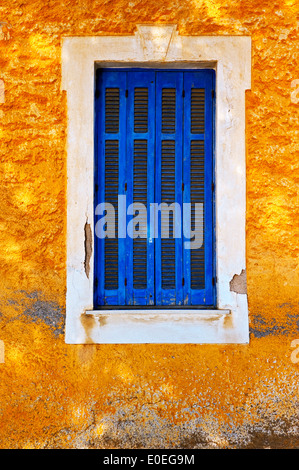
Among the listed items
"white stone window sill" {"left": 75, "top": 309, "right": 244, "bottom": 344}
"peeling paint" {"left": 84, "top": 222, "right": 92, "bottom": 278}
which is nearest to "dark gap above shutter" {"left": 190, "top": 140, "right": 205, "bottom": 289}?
"white stone window sill" {"left": 75, "top": 309, "right": 244, "bottom": 344}

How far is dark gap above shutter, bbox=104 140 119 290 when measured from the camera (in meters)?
3.70

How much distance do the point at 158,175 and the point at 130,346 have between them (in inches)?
50.8

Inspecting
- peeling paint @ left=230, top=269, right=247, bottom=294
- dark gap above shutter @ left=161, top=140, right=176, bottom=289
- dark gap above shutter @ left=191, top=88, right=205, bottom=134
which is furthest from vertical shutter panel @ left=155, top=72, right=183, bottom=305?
Result: peeling paint @ left=230, top=269, right=247, bottom=294

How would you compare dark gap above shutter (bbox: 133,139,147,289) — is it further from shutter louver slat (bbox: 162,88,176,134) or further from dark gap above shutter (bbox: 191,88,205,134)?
dark gap above shutter (bbox: 191,88,205,134)

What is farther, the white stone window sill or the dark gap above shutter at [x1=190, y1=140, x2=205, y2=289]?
the dark gap above shutter at [x1=190, y1=140, x2=205, y2=289]

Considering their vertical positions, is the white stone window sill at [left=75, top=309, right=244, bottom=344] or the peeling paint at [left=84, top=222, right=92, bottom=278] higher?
the peeling paint at [left=84, top=222, right=92, bottom=278]

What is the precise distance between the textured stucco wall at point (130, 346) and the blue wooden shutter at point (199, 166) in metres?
0.30

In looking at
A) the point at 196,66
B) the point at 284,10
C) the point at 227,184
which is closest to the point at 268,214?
the point at 227,184

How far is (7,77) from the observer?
3.58m

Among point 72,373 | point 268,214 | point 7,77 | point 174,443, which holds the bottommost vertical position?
point 174,443

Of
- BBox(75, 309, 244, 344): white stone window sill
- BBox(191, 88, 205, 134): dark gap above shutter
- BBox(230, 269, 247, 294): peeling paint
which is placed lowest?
BBox(75, 309, 244, 344): white stone window sill

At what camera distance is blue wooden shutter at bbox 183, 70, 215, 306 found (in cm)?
371

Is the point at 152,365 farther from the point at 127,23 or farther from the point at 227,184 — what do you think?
the point at 127,23

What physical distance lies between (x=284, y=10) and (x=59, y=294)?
8.69ft
